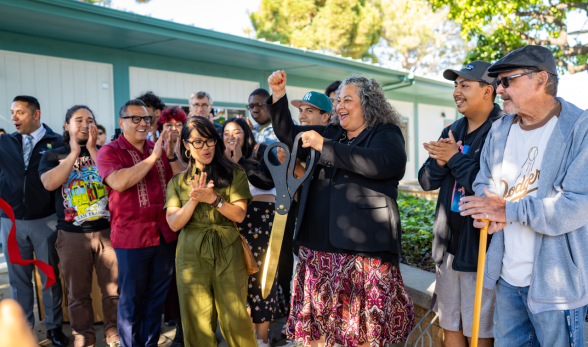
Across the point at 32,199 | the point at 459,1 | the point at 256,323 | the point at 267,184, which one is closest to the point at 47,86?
the point at 32,199

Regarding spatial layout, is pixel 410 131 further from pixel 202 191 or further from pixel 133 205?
pixel 202 191

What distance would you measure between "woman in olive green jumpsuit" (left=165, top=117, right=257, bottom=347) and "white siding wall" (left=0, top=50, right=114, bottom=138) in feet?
16.2

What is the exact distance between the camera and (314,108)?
3.68m

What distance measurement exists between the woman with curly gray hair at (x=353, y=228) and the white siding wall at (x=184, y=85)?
Answer: 5.92 metres

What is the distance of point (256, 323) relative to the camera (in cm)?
330

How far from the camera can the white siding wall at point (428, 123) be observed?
51.2ft

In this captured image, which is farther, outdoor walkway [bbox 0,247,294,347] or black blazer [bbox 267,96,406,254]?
outdoor walkway [bbox 0,247,294,347]

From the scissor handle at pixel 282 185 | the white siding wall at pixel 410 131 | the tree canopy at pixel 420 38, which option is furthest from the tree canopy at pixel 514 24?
the tree canopy at pixel 420 38

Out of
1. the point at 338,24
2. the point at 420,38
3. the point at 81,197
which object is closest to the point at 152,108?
the point at 81,197

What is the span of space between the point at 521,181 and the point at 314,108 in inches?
84.5

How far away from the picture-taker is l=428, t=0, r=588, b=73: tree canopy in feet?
18.8

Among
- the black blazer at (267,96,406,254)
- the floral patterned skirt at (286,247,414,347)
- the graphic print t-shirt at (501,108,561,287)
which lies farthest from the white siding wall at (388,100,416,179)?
the graphic print t-shirt at (501,108,561,287)

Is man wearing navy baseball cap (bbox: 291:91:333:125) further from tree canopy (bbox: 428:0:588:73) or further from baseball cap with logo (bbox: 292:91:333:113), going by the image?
tree canopy (bbox: 428:0:588:73)

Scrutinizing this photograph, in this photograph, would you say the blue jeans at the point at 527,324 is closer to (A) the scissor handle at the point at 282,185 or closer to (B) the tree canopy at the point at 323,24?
(A) the scissor handle at the point at 282,185
